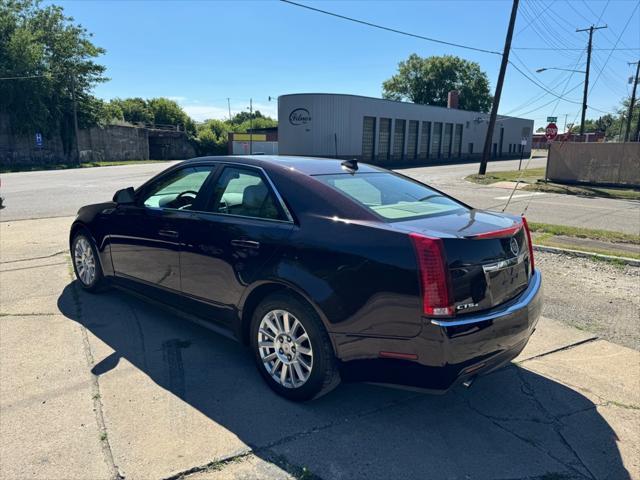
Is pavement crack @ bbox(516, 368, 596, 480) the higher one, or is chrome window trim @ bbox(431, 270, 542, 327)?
chrome window trim @ bbox(431, 270, 542, 327)

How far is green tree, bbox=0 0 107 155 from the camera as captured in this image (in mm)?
40719

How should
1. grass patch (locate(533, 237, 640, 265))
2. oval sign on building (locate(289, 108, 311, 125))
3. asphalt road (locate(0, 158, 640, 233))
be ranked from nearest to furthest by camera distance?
grass patch (locate(533, 237, 640, 265)) < asphalt road (locate(0, 158, 640, 233)) < oval sign on building (locate(289, 108, 311, 125))

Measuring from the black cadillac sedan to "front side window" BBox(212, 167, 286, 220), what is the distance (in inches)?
0.4

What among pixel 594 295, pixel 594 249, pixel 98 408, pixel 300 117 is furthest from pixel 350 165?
pixel 300 117

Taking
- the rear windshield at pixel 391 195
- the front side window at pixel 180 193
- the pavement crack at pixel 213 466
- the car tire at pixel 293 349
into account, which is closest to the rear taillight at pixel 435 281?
the rear windshield at pixel 391 195

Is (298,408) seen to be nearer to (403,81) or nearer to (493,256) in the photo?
(493,256)

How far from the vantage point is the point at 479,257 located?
2.71m

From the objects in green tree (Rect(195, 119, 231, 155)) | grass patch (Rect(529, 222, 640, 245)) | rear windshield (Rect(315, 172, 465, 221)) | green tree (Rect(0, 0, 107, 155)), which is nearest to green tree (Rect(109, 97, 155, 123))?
green tree (Rect(195, 119, 231, 155))

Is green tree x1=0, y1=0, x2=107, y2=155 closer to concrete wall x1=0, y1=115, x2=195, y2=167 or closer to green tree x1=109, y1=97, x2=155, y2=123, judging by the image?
concrete wall x1=0, y1=115, x2=195, y2=167

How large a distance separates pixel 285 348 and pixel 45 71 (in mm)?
49458

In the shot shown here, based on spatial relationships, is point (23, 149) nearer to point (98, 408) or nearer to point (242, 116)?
point (98, 408)

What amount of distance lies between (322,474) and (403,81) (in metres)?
86.5

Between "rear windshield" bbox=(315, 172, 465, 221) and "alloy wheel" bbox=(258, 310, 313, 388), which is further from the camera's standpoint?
"rear windshield" bbox=(315, 172, 465, 221)

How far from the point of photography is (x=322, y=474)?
249cm
